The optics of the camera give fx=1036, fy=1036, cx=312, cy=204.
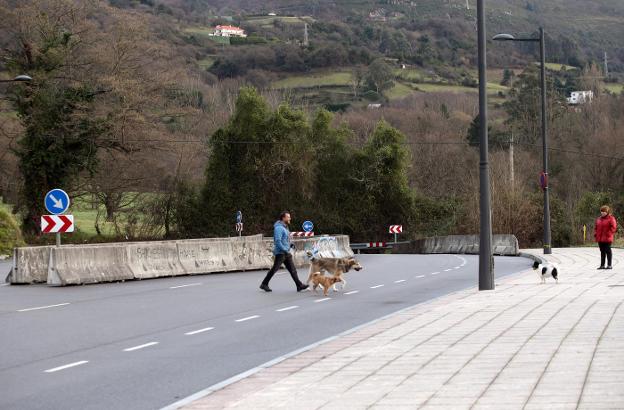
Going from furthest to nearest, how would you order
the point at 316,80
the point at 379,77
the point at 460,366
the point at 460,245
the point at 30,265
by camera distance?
the point at 316,80
the point at 379,77
the point at 460,245
the point at 30,265
the point at 460,366

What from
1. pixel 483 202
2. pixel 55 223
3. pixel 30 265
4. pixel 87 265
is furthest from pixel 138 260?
pixel 483 202

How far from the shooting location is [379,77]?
13912cm

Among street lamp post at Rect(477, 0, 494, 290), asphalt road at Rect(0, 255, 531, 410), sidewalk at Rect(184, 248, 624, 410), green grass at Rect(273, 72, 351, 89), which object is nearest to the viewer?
sidewalk at Rect(184, 248, 624, 410)

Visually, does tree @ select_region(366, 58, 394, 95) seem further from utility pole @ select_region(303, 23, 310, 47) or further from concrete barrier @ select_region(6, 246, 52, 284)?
concrete barrier @ select_region(6, 246, 52, 284)

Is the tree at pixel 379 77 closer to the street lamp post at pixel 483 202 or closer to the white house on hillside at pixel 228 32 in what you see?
the white house on hillside at pixel 228 32

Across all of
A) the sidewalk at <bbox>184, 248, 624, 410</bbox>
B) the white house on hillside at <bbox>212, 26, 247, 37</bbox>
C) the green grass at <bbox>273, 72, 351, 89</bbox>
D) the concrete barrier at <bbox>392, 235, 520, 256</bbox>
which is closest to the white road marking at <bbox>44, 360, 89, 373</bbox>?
the sidewalk at <bbox>184, 248, 624, 410</bbox>

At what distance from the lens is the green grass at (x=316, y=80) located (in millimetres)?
134300

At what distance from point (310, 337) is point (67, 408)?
212 inches

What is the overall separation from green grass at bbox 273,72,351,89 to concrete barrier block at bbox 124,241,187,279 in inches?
4023

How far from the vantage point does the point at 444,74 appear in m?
153

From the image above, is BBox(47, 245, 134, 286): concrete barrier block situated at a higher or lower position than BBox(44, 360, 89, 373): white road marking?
higher

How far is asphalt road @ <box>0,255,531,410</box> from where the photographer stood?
1006 cm

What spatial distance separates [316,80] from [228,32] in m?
41.6

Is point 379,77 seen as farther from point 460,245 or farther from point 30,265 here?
point 30,265
